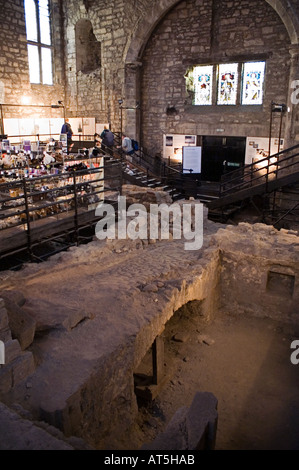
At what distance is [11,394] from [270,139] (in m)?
11.1

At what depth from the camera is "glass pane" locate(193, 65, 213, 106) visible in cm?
1408

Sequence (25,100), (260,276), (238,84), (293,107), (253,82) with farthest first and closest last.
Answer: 1. (25,100)
2. (238,84)
3. (253,82)
4. (293,107)
5. (260,276)

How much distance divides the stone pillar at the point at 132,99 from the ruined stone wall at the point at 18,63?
13.3 feet

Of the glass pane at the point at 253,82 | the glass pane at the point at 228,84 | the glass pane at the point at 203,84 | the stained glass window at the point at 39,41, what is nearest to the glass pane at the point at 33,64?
the stained glass window at the point at 39,41

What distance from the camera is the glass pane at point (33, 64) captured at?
645 inches

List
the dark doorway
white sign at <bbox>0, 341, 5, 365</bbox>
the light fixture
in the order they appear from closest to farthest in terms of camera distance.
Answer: white sign at <bbox>0, 341, 5, 365</bbox>, the dark doorway, the light fixture

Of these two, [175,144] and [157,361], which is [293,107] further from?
[157,361]

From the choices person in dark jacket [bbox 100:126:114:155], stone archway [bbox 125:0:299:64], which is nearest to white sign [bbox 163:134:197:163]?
person in dark jacket [bbox 100:126:114:155]

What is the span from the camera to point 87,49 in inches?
680

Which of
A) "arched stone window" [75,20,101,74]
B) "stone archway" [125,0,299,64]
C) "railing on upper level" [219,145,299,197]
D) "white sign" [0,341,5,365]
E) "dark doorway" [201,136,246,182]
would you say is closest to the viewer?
"white sign" [0,341,5,365]

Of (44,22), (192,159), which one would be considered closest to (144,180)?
(192,159)

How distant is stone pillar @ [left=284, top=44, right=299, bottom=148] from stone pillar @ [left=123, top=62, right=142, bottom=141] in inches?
233

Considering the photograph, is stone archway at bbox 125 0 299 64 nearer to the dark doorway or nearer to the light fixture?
the dark doorway

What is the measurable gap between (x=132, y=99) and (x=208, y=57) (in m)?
3.40
